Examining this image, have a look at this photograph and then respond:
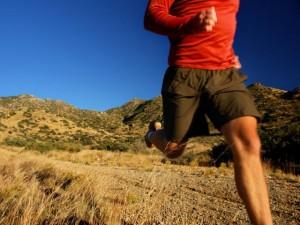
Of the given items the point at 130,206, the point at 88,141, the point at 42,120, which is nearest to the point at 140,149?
the point at 88,141

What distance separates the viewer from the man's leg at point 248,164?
331 centimetres

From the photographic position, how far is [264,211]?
3236mm

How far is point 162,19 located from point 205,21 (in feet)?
1.97

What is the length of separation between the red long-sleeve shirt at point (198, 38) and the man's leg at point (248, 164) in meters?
0.55

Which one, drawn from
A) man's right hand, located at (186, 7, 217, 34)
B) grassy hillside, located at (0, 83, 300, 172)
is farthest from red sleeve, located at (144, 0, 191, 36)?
grassy hillside, located at (0, 83, 300, 172)

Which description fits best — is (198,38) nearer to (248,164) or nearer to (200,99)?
(200,99)

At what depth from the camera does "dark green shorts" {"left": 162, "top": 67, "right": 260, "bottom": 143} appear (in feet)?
11.6

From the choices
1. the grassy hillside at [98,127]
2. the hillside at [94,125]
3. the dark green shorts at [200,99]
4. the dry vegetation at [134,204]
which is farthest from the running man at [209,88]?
the hillside at [94,125]

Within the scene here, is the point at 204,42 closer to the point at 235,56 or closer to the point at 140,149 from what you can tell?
the point at 235,56

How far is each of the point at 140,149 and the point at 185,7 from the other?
94.1 ft

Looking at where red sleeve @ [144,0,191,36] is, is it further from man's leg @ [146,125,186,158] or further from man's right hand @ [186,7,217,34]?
man's leg @ [146,125,186,158]

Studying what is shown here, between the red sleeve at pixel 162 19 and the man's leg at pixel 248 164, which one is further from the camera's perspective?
the red sleeve at pixel 162 19

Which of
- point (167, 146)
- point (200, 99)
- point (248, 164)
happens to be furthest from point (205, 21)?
point (167, 146)

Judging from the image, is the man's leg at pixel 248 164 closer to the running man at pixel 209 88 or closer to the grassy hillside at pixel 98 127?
the running man at pixel 209 88
